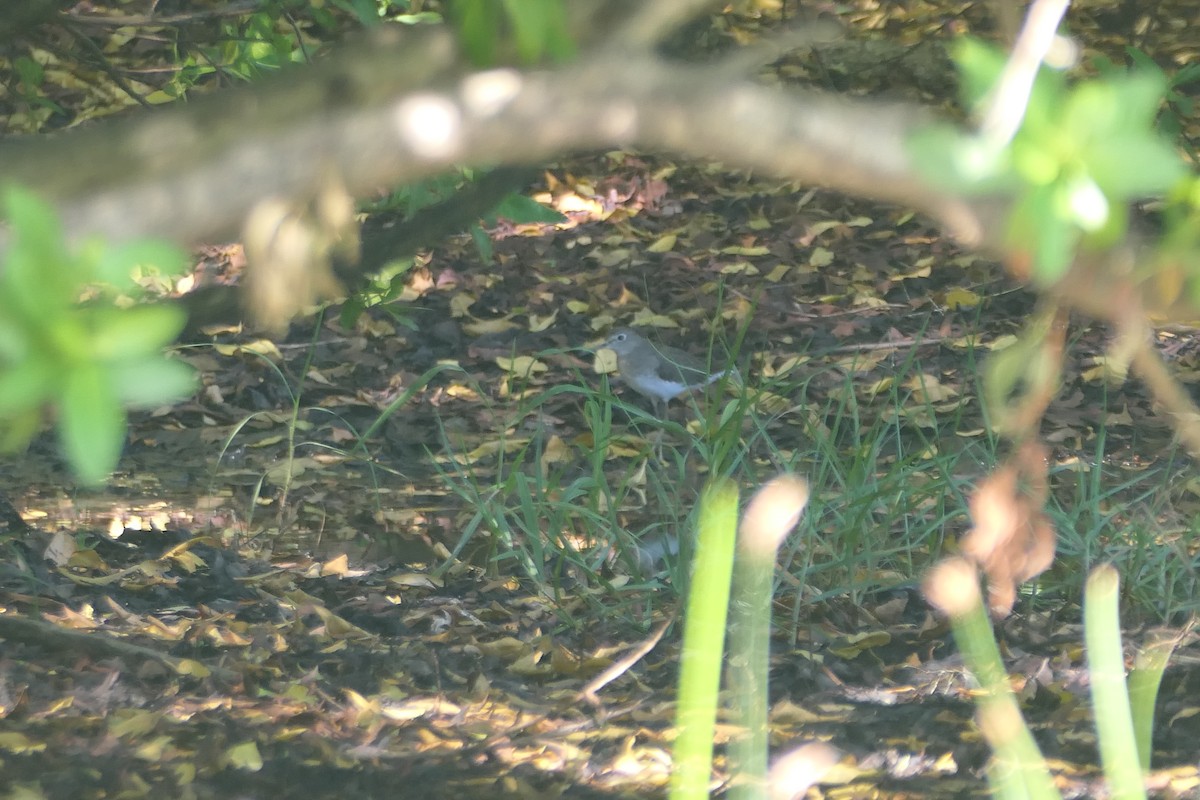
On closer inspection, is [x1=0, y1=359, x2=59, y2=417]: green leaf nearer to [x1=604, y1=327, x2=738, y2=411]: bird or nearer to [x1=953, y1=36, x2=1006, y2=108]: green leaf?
[x1=953, y1=36, x2=1006, y2=108]: green leaf

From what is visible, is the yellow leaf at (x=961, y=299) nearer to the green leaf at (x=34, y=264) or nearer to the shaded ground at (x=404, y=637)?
the shaded ground at (x=404, y=637)

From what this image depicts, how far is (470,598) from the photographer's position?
3238 millimetres

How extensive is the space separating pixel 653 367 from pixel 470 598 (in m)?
2.45

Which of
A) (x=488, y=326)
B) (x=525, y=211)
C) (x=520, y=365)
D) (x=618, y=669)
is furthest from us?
(x=488, y=326)

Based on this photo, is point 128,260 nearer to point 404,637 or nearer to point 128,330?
point 128,330

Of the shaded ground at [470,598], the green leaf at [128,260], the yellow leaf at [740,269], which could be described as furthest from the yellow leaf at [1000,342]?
the green leaf at [128,260]

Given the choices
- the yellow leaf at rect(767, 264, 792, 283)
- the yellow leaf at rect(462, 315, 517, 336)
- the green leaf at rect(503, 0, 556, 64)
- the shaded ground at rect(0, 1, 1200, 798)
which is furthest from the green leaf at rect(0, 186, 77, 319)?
the yellow leaf at rect(767, 264, 792, 283)

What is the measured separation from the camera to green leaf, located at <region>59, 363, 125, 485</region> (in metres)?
0.73

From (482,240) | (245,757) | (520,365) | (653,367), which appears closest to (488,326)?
(520,365)

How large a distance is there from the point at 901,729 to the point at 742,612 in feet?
1.25

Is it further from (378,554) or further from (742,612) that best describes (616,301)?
(742,612)

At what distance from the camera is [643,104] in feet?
3.24

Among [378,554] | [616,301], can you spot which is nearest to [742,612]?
[378,554]

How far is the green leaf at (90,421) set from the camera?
0.73 m
